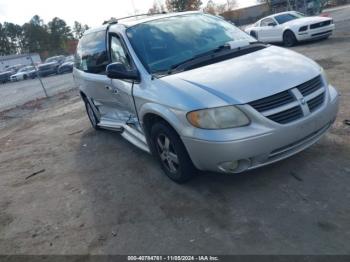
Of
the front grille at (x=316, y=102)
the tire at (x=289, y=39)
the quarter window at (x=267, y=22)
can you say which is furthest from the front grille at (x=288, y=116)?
the quarter window at (x=267, y=22)

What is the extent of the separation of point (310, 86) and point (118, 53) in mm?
2502

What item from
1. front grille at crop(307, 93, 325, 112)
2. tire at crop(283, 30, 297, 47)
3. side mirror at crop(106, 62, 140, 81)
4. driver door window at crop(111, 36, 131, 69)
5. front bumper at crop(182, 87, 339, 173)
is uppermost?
driver door window at crop(111, 36, 131, 69)

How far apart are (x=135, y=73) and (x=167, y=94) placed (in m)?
0.69

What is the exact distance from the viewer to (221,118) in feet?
11.3

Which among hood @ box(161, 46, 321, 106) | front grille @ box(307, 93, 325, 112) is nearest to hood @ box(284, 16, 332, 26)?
hood @ box(161, 46, 321, 106)

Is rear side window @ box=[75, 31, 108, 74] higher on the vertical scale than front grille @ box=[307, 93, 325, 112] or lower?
higher

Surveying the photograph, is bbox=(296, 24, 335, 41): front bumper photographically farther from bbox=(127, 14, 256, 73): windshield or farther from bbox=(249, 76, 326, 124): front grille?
bbox=(249, 76, 326, 124): front grille

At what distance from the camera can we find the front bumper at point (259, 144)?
134 inches

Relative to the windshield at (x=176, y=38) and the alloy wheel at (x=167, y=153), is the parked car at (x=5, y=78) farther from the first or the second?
the alloy wheel at (x=167, y=153)

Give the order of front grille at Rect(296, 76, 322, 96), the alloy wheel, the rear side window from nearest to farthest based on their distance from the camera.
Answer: front grille at Rect(296, 76, 322, 96) → the alloy wheel → the rear side window

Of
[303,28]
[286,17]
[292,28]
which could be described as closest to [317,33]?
[303,28]

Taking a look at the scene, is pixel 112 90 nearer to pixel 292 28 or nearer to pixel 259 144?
pixel 259 144

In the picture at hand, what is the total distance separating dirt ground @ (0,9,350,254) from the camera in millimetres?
3162

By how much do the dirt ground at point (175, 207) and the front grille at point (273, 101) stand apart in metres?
0.90
